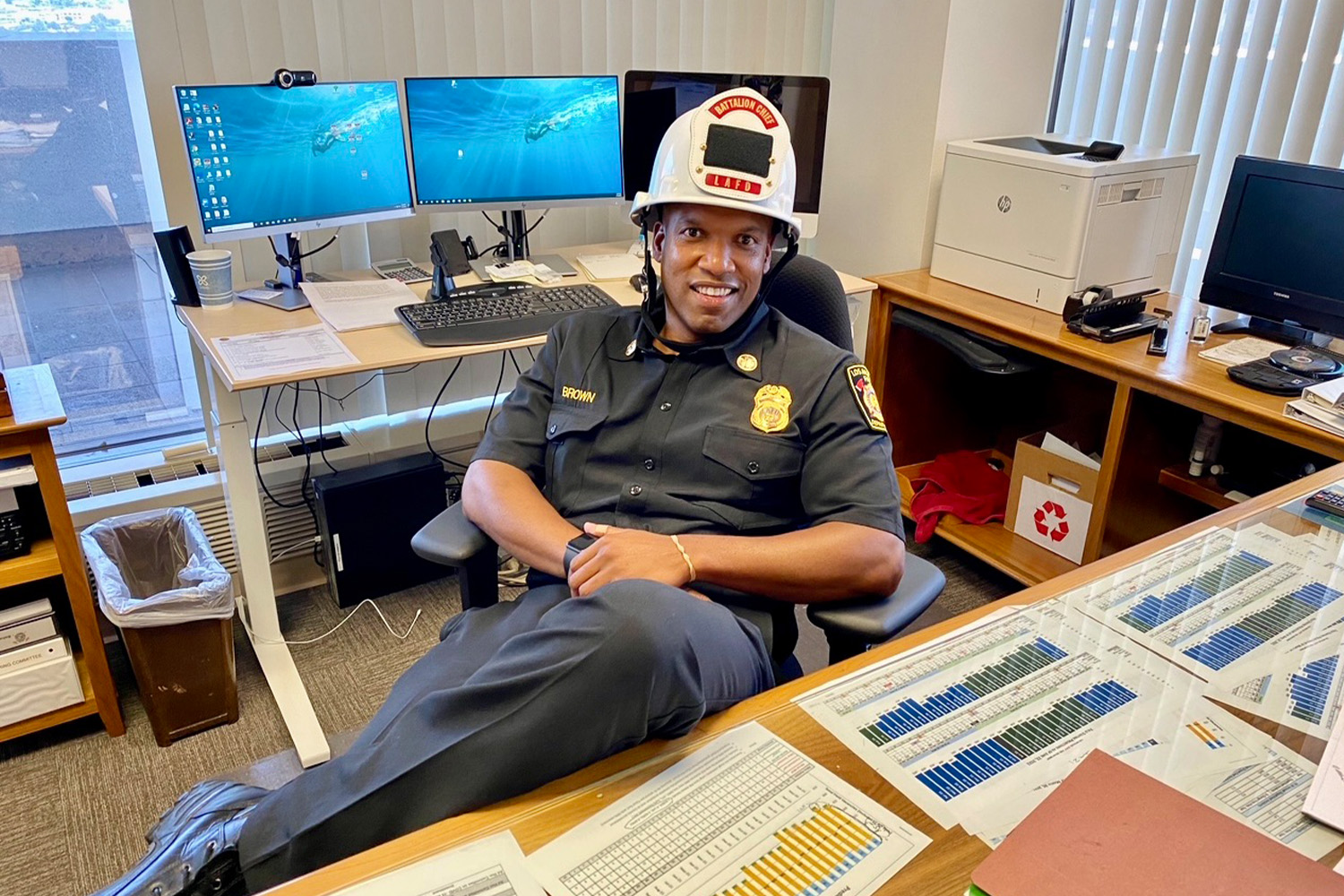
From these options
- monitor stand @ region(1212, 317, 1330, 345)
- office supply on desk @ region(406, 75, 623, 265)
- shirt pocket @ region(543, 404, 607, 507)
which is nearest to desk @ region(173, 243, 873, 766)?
office supply on desk @ region(406, 75, 623, 265)

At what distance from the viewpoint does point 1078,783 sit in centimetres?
85

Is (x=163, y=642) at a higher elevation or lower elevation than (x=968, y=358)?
lower

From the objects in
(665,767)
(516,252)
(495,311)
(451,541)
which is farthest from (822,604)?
(516,252)

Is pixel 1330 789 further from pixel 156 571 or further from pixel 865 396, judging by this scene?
pixel 156 571

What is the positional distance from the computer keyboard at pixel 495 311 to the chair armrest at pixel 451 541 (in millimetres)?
669

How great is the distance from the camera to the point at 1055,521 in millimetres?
2631

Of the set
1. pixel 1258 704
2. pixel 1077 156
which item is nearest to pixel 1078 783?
pixel 1258 704

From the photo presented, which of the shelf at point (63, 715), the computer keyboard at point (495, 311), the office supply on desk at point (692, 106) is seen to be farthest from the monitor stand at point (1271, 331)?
the shelf at point (63, 715)

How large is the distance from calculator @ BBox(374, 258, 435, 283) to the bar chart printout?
183cm

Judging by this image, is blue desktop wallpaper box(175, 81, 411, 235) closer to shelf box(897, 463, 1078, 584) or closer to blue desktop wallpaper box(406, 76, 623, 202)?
blue desktop wallpaper box(406, 76, 623, 202)

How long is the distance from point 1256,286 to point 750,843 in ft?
6.80

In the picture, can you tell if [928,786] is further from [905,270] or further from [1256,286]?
[905,270]

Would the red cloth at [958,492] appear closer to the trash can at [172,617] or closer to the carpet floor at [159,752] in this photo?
the carpet floor at [159,752]

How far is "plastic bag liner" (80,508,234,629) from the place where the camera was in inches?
78.5
